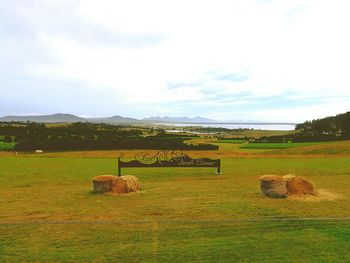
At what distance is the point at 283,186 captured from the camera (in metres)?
16.5

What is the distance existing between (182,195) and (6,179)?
46.3ft

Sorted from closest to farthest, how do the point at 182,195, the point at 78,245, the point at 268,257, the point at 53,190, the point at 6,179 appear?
the point at 268,257 < the point at 78,245 < the point at 182,195 < the point at 53,190 < the point at 6,179

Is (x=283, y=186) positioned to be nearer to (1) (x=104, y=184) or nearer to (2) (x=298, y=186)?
(2) (x=298, y=186)

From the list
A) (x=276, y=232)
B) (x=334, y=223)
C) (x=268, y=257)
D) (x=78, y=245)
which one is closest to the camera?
(x=268, y=257)

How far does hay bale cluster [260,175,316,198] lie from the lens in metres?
16.4

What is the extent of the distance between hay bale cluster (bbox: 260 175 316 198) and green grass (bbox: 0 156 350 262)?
0.47 metres

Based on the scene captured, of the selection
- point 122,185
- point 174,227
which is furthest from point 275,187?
point 122,185

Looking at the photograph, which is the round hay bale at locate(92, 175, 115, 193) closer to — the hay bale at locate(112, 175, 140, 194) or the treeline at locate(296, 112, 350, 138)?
the hay bale at locate(112, 175, 140, 194)

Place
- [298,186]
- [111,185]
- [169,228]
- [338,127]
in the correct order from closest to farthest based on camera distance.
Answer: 1. [169,228]
2. [298,186]
3. [111,185]
4. [338,127]

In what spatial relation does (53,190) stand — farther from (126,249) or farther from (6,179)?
(126,249)

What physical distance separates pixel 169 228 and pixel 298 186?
773 cm

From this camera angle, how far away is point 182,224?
39.8 ft

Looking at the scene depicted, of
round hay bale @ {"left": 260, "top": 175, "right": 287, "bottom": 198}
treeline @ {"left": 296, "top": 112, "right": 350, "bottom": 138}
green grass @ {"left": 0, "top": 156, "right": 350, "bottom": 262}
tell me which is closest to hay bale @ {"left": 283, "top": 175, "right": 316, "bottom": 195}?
round hay bale @ {"left": 260, "top": 175, "right": 287, "bottom": 198}

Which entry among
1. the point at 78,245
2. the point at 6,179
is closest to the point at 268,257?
the point at 78,245
